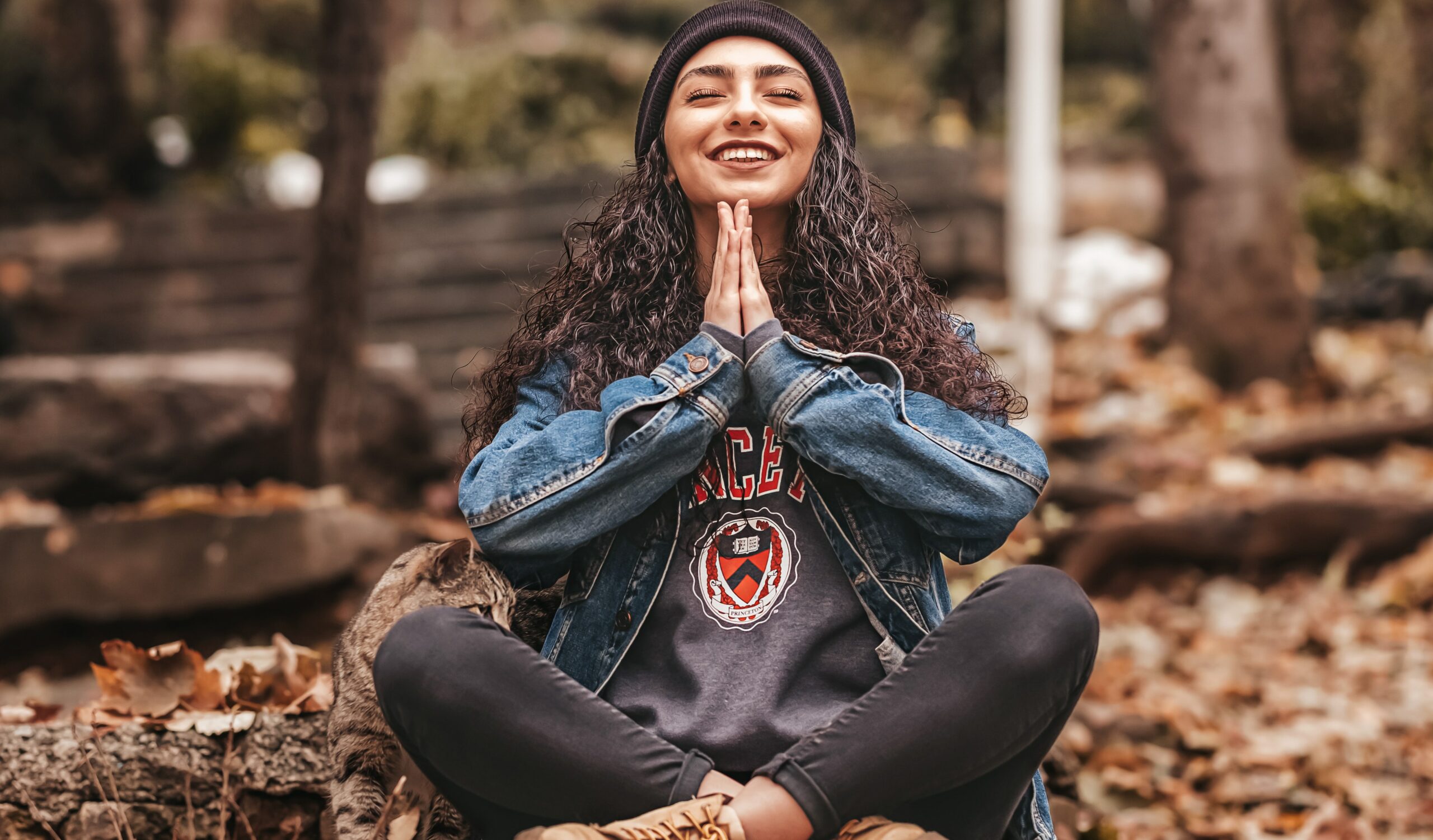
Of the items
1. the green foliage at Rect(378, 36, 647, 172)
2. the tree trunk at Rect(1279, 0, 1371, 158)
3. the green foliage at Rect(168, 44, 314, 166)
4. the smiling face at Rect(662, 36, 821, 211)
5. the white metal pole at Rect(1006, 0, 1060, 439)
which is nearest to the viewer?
the smiling face at Rect(662, 36, 821, 211)

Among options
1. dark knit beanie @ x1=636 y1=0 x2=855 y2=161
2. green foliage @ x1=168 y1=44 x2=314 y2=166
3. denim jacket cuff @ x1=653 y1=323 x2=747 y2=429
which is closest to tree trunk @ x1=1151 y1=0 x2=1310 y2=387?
dark knit beanie @ x1=636 y1=0 x2=855 y2=161

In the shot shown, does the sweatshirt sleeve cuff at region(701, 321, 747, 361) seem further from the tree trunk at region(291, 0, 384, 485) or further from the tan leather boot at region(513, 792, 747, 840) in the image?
the tree trunk at region(291, 0, 384, 485)

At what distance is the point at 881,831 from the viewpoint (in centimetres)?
198

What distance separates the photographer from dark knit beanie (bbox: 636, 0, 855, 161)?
2420mm

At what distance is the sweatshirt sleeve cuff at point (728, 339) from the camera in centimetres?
226

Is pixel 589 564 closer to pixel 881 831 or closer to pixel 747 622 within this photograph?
pixel 747 622

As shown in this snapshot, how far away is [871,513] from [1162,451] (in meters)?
4.49

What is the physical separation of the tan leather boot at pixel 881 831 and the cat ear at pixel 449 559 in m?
0.84

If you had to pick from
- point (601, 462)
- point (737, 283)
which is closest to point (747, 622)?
point (601, 462)

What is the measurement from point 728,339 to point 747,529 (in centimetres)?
35

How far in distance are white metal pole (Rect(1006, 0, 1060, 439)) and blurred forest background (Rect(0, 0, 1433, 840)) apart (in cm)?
10

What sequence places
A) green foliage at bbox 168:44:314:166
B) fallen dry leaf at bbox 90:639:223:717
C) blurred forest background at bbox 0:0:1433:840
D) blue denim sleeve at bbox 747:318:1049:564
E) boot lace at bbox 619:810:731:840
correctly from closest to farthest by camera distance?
boot lace at bbox 619:810:731:840
blue denim sleeve at bbox 747:318:1049:564
fallen dry leaf at bbox 90:639:223:717
blurred forest background at bbox 0:0:1433:840
green foliage at bbox 168:44:314:166

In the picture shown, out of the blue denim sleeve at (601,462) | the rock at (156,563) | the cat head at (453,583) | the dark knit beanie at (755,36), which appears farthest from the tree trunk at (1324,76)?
the cat head at (453,583)

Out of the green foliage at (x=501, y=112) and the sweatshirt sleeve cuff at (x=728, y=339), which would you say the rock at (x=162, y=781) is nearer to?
the sweatshirt sleeve cuff at (x=728, y=339)
